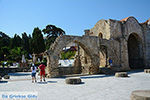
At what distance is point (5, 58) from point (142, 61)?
3401 cm

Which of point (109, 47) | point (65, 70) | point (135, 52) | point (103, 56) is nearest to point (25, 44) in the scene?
point (65, 70)

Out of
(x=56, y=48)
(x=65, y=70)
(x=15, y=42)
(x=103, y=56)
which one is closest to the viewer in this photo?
(x=56, y=48)

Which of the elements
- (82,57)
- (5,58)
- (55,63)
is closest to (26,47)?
(5,58)

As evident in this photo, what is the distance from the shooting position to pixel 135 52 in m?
19.4

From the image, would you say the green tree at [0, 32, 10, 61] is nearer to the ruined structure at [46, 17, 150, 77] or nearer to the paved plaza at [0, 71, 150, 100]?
the ruined structure at [46, 17, 150, 77]

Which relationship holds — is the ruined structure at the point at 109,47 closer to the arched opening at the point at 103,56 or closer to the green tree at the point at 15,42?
the arched opening at the point at 103,56

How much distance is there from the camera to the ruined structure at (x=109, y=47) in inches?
465

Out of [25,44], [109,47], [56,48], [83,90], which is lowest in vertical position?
Result: [83,90]

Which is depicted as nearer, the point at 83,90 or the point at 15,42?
the point at 83,90

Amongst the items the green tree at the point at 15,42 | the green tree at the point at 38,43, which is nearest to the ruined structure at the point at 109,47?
the green tree at the point at 38,43

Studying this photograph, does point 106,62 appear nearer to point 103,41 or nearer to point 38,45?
point 103,41

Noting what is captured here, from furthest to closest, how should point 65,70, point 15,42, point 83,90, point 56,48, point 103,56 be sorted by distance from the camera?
point 15,42
point 103,56
point 65,70
point 56,48
point 83,90

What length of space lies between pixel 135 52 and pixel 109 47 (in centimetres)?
661

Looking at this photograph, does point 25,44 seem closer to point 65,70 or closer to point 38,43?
point 38,43
